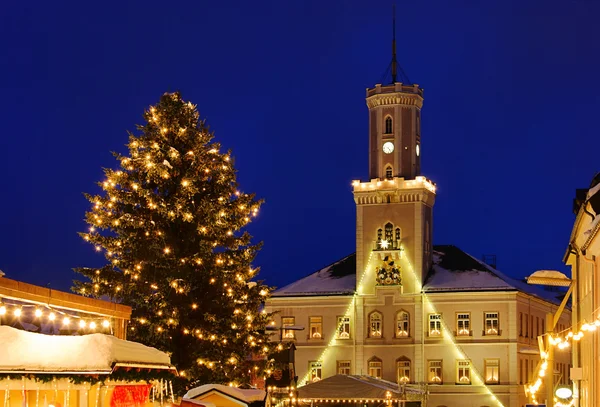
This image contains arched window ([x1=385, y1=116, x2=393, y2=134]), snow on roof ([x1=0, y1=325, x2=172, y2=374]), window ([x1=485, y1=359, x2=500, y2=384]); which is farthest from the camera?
arched window ([x1=385, y1=116, x2=393, y2=134])

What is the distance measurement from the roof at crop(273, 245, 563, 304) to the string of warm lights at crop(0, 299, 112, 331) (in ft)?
165

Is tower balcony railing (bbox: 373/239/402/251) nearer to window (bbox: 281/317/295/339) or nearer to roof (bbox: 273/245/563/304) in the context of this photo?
roof (bbox: 273/245/563/304)

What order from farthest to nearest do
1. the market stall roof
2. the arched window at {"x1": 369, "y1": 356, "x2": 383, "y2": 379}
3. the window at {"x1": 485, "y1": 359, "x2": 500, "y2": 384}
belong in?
the arched window at {"x1": 369, "y1": 356, "x2": 383, "y2": 379} < the window at {"x1": 485, "y1": 359, "x2": 500, "y2": 384} < the market stall roof

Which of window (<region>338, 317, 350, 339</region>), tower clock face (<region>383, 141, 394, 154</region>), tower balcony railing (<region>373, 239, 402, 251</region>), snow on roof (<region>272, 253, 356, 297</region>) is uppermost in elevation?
tower clock face (<region>383, 141, 394, 154</region>)

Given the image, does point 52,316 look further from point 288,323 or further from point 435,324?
point 288,323

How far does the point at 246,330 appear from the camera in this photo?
28.5 meters

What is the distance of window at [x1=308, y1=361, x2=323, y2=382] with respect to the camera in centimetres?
6750

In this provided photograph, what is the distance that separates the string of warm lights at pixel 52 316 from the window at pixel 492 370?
163 ft

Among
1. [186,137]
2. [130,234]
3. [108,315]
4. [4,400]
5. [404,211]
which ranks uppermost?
[404,211]

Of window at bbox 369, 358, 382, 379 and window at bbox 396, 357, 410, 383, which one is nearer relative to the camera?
window at bbox 396, 357, 410, 383

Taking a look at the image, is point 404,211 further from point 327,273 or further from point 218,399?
point 218,399

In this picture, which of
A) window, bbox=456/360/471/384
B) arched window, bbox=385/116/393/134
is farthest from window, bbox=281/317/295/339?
arched window, bbox=385/116/393/134

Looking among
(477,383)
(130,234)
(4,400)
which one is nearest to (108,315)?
(4,400)

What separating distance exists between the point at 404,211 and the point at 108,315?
→ 52.0m
